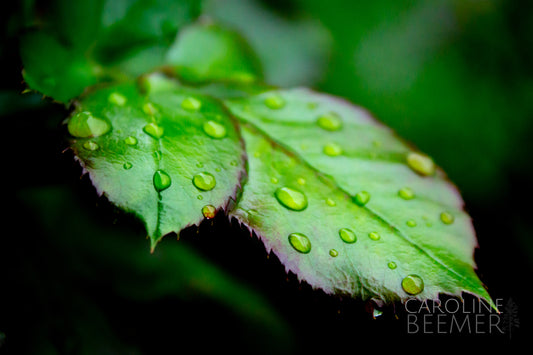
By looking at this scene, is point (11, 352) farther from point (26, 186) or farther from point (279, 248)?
point (279, 248)

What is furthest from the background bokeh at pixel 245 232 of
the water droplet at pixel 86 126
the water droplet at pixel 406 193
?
the water droplet at pixel 406 193

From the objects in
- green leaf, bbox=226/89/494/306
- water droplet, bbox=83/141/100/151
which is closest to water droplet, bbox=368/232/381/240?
green leaf, bbox=226/89/494/306

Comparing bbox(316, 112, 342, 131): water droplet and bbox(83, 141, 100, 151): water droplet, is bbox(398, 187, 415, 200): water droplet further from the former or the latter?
bbox(83, 141, 100, 151): water droplet

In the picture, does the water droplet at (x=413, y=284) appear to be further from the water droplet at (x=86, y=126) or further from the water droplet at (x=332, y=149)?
the water droplet at (x=86, y=126)

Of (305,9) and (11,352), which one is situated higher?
(305,9)

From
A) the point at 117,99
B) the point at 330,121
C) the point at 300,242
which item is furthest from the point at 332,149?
the point at 117,99

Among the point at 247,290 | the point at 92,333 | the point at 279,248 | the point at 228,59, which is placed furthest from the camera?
the point at 247,290

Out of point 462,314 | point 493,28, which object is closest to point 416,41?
point 493,28
